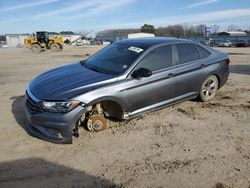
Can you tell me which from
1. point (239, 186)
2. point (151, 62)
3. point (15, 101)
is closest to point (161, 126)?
point (151, 62)

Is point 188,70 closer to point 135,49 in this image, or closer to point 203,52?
point 203,52

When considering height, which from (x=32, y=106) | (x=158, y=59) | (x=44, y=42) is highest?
(x=44, y=42)

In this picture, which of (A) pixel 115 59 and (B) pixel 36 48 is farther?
(B) pixel 36 48

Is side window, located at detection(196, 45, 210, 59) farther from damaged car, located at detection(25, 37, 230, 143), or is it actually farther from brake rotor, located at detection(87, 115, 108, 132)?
brake rotor, located at detection(87, 115, 108, 132)

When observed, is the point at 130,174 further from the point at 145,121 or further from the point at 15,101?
the point at 15,101

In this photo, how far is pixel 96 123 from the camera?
5043 mm

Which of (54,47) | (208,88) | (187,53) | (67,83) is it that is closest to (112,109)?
(67,83)

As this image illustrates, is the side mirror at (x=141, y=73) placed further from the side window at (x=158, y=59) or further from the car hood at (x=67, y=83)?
the car hood at (x=67, y=83)

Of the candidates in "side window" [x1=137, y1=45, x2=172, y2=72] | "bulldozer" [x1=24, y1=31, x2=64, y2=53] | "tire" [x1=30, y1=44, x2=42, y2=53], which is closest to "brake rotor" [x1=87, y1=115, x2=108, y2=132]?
"side window" [x1=137, y1=45, x2=172, y2=72]

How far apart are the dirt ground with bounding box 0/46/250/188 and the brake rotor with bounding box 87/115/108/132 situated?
0.11 meters

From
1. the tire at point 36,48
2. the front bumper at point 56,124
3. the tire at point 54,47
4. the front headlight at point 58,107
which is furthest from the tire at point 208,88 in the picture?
the tire at point 54,47

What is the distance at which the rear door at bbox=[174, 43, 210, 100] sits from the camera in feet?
19.6

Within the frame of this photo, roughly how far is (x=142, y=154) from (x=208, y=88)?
3.26 m

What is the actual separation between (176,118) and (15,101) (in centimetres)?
405
